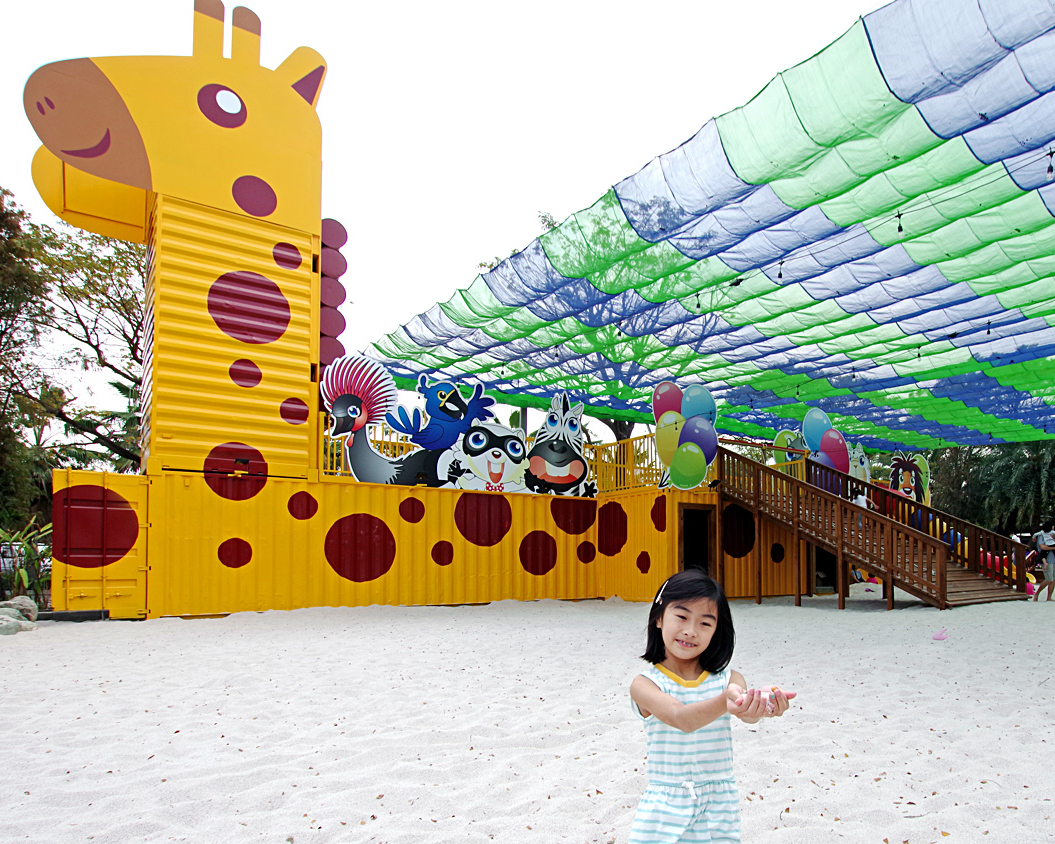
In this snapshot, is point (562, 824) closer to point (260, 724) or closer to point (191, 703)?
point (260, 724)

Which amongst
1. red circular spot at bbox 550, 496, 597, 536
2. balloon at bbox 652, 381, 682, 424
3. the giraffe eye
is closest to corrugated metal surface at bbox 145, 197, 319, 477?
the giraffe eye

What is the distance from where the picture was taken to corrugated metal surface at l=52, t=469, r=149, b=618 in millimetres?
9531

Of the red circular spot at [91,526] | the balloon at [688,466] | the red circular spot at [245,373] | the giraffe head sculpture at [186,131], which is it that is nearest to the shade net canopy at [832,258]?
the balloon at [688,466]

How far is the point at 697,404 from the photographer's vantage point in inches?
502

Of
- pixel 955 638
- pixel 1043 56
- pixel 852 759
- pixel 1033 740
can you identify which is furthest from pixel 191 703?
pixel 1043 56

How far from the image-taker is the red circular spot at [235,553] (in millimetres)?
10602

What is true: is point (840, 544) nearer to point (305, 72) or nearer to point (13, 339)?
point (305, 72)

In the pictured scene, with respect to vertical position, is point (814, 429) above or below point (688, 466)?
above

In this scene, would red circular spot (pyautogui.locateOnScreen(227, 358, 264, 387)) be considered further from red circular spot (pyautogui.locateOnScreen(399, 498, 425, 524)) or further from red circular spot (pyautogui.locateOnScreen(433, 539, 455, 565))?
red circular spot (pyautogui.locateOnScreen(433, 539, 455, 565))

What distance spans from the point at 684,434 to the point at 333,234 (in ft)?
24.1

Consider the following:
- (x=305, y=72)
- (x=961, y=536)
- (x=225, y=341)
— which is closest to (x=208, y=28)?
(x=305, y=72)

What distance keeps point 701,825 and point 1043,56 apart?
8328mm

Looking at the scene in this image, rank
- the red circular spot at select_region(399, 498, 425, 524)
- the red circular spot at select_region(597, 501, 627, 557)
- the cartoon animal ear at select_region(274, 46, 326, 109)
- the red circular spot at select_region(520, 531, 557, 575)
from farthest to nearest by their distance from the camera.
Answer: the red circular spot at select_region(597, 501, 627, 557), the red circular spot at select_region(520, 531, 557, 575), the red circular spot at select_region(399, 498, 425, 524), the cartoon animal ear at select_region(274, 46, 326, 109)

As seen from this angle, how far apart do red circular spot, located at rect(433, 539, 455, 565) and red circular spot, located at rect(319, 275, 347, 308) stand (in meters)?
4.73
